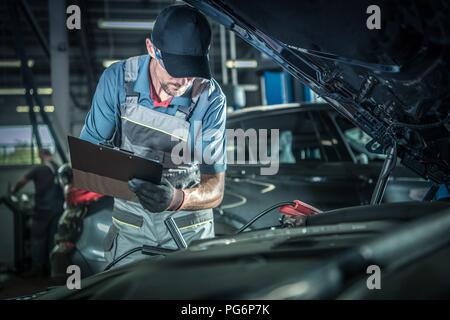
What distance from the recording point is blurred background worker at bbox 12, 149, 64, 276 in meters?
4.93

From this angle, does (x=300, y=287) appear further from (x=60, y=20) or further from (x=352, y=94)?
(x=60, y=20)

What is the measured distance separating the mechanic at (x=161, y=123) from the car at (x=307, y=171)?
119 centimetres

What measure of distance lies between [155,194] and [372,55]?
70 cm

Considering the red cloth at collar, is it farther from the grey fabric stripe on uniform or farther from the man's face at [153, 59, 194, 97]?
the grey fabric stripe on uniform

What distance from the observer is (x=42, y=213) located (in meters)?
5.00

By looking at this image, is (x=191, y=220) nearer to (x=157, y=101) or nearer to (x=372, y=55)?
(x=157, y=101)

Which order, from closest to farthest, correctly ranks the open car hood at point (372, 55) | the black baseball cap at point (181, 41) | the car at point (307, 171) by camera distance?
the open car hood at point (372, 55) < the black baseball cap at point (181, 41) < the car at point (307, 171)

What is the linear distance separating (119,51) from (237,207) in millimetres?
9729

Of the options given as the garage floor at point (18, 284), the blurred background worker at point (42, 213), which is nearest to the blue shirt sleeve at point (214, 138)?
the garage floor at point (18, 284)

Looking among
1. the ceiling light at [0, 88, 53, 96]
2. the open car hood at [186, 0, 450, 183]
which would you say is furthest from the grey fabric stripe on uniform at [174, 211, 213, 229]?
the ceiling light at [0, 88, 53, 96]

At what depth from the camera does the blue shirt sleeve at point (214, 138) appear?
1.82 m

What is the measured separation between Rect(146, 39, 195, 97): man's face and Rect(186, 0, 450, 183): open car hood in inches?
12.3

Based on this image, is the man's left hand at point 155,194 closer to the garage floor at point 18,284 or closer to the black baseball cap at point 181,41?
the black baseball cap at point 181,41
